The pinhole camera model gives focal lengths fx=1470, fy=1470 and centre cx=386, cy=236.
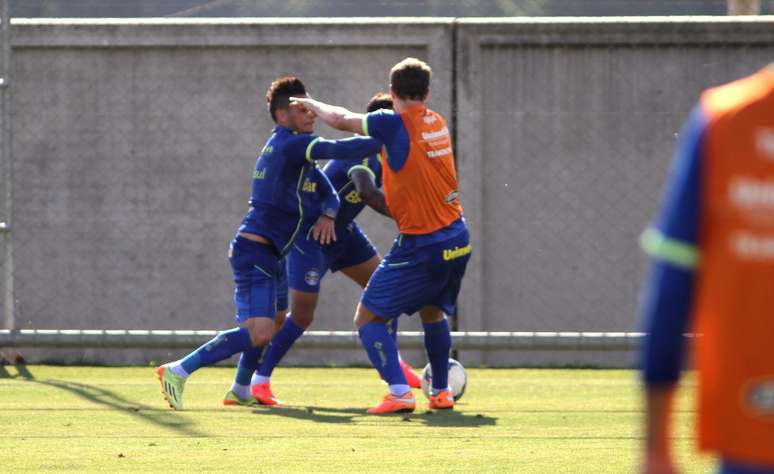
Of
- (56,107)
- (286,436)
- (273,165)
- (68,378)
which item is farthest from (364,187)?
(56,107)

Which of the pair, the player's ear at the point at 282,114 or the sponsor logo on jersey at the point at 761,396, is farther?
the player's ear at the point at 282,114

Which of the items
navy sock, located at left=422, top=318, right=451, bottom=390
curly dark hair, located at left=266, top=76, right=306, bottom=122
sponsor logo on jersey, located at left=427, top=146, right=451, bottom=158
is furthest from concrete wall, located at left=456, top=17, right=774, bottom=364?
sponsor logo on jersey, located at left=427, top=146, right=451, bottom=158

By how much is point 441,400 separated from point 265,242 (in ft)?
4.65

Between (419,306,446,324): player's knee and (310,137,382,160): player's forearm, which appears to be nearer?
(310,137,382,160): player's forearm

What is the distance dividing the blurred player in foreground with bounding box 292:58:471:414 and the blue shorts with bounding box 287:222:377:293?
1.19 m

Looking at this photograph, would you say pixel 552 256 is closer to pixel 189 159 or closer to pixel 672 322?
pixel 189 159

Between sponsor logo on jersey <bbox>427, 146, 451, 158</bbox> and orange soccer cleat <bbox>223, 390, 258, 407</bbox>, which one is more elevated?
sponsor logo on jersey <bbox>427, 146, 451, 158</bbox>

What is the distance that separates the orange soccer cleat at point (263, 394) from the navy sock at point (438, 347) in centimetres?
110

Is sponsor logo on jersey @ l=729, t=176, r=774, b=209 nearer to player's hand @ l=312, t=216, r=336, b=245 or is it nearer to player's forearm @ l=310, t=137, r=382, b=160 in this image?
player's forearm @ l=310, t=137, r=382, b=160

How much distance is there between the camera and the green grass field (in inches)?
250

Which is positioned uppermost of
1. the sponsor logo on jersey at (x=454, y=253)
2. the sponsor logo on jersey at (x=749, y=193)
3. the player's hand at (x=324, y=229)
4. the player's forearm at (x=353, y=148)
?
the sponsor logo on jersey at (x=749, y=193)

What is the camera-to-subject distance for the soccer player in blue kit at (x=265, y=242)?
862cm

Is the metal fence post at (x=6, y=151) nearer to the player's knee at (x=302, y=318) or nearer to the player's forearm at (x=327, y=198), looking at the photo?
the player's knee at (x=302, y=318)

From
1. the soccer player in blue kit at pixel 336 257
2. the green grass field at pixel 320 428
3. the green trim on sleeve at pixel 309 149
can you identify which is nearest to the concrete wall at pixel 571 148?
the green grass field at pixel 320 428
